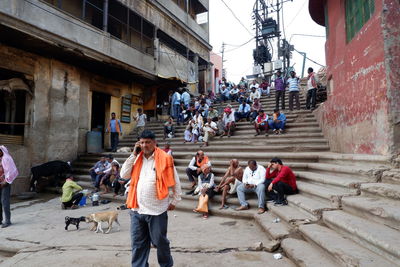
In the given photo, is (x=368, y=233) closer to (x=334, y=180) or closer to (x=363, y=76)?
(x=334, y=180)

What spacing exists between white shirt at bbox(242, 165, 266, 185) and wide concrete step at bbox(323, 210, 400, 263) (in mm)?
2228

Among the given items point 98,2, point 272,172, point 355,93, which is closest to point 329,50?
point 355,93

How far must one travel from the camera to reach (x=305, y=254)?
3359 millimetres

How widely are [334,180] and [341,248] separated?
2.28 meters

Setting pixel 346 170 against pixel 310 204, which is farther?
pixel 346 170

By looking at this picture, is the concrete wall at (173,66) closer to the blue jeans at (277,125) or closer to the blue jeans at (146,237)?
the blue jeans at (277,125)

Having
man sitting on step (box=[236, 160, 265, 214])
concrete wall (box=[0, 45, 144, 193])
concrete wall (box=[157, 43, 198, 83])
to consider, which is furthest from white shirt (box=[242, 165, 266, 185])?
concrete wall (box=[157, 43, 198, 83])

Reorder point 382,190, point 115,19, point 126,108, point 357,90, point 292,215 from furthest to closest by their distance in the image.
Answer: point 126,108 → point 115,19 → point 357,90 → point 292,215 → point 382,190

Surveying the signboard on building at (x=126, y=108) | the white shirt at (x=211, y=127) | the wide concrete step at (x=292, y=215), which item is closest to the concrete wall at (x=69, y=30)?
the signboard on building at (x=126, y=108)

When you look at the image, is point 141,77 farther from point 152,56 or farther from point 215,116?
point 215,116

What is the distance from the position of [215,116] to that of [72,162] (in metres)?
6.60

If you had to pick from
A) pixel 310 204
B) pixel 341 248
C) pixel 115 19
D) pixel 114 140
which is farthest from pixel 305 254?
pixel 115 19

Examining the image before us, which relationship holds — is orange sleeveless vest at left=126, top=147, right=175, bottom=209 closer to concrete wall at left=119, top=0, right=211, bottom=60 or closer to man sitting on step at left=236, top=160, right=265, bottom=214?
man sitting on step at left=236, top=160, right=265, bottom=214

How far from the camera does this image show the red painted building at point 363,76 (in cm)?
472
